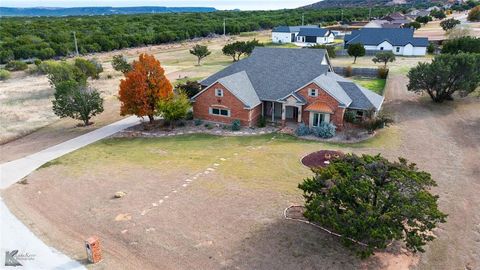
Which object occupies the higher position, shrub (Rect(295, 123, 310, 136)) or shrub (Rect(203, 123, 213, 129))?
shrub (Rect(295, 123, 310, 136))

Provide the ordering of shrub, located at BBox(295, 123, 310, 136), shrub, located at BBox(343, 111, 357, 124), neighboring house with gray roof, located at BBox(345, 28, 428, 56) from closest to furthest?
shrub, located at BBox(295, 123, 310, 136)
shrub, located at BBox(343, 111, 357, 124)
neighboring house with gray roof, located at BBox(345, 28, 428, 56)

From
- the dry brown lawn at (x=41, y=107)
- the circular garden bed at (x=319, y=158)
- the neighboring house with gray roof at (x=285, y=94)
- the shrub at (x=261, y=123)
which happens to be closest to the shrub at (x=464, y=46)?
the neighboring house with gray roof at (x=285, y=94)

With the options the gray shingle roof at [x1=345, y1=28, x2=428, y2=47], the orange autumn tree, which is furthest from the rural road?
the gray shingle roof at [x1=345, y1=28, x2=428, y2=47]

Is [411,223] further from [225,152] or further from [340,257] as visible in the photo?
[225,152]

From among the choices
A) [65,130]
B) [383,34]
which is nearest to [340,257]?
[65,130]

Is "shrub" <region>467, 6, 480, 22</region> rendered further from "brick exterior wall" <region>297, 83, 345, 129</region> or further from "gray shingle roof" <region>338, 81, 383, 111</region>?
"brick exterior wall" <region>297, 83, 345, 129</region>

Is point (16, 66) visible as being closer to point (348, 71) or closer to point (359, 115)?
point (348, 71)

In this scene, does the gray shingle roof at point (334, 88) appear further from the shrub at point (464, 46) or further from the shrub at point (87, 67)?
the shrub at point (87, 67)
